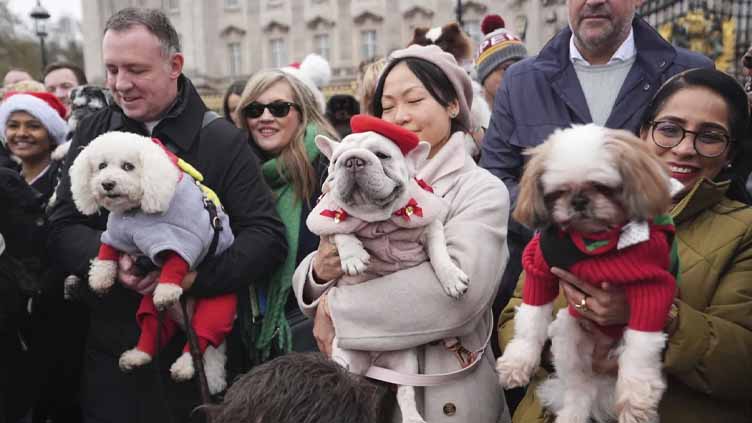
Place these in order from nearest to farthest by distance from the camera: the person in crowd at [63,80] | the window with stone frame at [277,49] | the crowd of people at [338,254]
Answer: the crowd of people at [338,254] < the person in crowd at [63,80] < the window with stone frame at [277,49]

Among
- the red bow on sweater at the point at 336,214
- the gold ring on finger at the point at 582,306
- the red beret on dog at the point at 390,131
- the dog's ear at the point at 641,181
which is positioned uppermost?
the red beret on dog at the point at 390,131

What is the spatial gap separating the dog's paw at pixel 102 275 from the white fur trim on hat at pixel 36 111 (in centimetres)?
228

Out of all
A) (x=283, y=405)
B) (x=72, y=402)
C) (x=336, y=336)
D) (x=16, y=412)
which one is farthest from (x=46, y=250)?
(x=283, y=405)

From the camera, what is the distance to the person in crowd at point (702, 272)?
219 centimetres

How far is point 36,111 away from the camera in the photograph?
197 inches

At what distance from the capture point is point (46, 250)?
381 centimetres

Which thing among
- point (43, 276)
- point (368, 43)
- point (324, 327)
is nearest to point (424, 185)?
point (324, 327)

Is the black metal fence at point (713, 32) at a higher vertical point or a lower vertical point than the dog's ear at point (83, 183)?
higher

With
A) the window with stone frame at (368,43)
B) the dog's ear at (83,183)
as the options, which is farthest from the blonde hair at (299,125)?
the window with stone frame at (368,43)

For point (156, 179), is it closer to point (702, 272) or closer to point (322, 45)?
point (702, 272)

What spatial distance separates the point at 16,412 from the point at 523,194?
3319mm

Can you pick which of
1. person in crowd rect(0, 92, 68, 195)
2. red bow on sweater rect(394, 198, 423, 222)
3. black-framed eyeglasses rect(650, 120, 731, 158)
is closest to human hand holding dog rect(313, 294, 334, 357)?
red bow on sweater rect(394, 198, 423, 222)

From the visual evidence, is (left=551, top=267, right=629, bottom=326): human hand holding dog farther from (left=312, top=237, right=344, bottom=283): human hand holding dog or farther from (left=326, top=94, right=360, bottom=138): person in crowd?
(left=326, top=94, right=360, bottom=138): person in crowd

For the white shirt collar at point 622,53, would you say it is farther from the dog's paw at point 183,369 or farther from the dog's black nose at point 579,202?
the dog's paw at point 183,369
